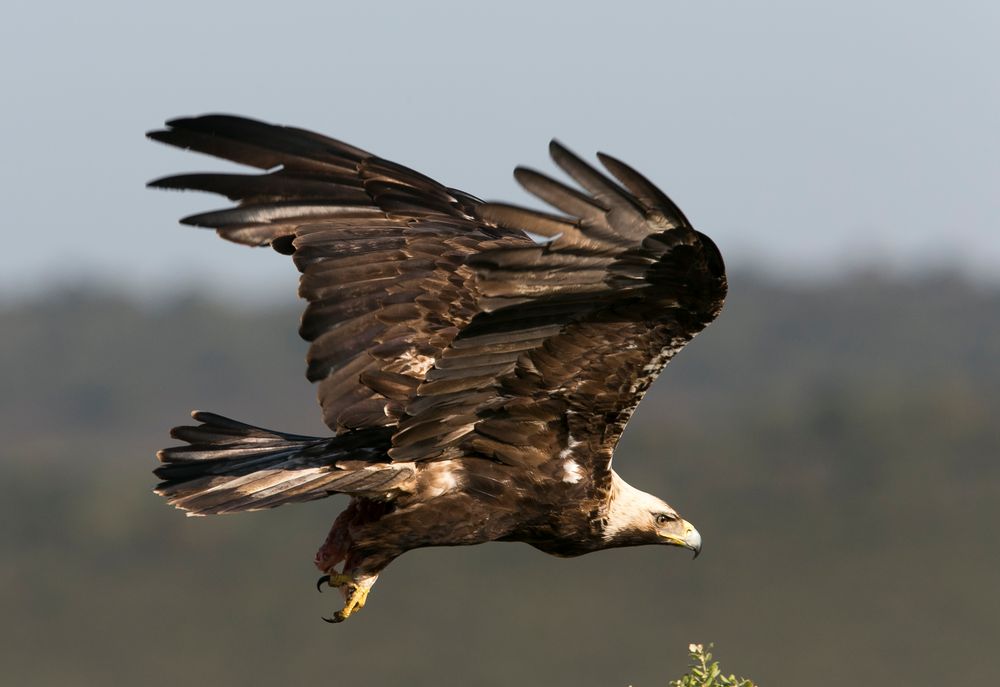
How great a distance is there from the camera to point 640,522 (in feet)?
24.3

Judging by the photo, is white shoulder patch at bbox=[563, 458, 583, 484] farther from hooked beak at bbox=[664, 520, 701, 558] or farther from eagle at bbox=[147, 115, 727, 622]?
hooked beak at bbox=[664, 520, 701, 558]

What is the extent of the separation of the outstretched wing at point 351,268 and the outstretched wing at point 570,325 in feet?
1.26

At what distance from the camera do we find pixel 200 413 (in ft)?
25.2

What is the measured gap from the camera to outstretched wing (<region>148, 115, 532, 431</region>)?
726 cm

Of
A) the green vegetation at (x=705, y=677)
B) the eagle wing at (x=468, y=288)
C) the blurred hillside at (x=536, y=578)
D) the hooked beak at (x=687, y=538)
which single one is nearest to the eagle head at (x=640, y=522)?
the hooked beak at (x=687, y=538)

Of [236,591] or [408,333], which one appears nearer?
[408,333]

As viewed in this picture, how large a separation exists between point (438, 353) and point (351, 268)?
53 cm

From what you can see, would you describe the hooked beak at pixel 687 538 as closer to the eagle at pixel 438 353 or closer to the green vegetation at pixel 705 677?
the eagle at pixel 438 353

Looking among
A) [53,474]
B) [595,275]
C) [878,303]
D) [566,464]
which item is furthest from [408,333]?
[878,303]

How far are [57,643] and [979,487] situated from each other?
24.2 meters

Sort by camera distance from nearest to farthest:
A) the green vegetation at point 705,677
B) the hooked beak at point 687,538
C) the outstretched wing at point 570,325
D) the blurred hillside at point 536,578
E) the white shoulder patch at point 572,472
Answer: the green vegetation at point 705,677
the outstretched wing at point 570,325
the white shoulder patch at point 572,472
the hooked beak at point 687,538
the blurred hillside at point 536,578

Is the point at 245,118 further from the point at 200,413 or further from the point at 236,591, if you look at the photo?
the point at 236,591

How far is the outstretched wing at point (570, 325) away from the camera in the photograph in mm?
5668

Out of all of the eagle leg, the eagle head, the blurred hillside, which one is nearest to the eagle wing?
the eagle head
